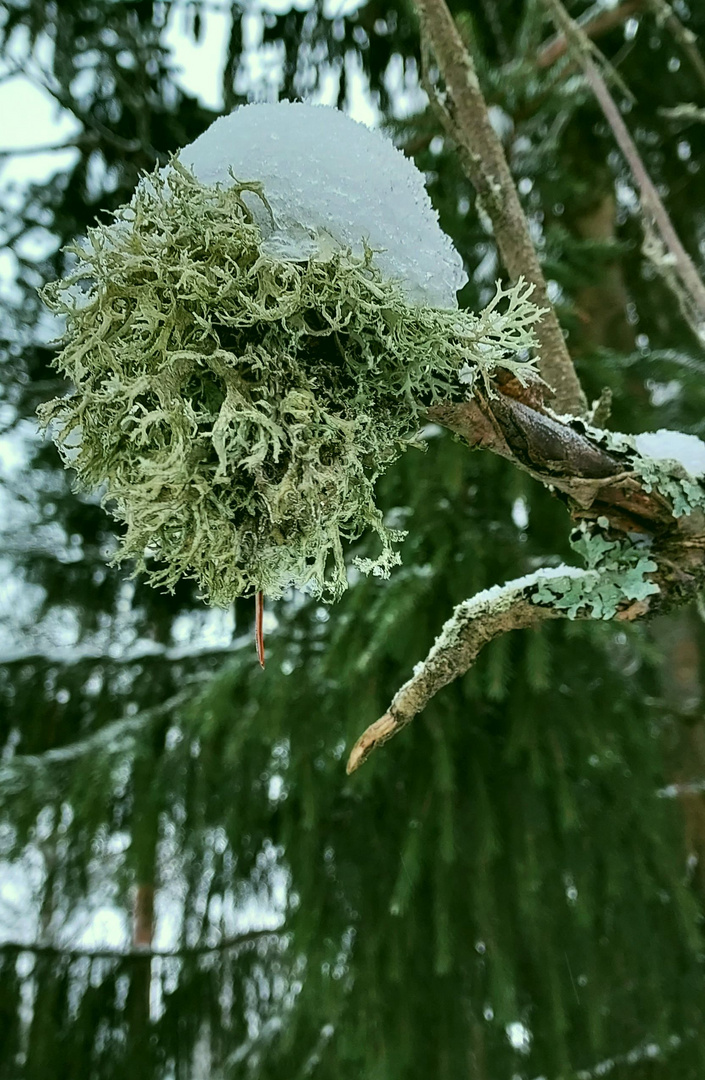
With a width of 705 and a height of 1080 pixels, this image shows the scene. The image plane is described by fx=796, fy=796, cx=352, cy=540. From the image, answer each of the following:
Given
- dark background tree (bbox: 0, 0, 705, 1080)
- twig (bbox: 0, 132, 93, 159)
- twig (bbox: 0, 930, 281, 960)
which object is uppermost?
twig (bbox: 0, 132, 93, 159)

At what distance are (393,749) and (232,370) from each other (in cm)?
116

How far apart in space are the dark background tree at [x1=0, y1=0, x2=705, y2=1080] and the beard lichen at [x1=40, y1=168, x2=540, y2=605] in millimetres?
824

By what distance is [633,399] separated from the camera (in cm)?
155

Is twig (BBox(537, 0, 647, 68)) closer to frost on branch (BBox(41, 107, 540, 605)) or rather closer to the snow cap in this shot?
the snow cap

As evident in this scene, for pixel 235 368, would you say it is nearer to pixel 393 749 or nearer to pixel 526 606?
pixel 526 606

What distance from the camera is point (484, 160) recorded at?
770 millimetres

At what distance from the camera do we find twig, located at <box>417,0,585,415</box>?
0.73 m

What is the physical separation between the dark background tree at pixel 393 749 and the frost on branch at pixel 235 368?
2.70ft

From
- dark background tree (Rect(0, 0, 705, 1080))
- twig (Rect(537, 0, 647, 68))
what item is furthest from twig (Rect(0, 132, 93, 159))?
twig (Rect(537, 0, 647, 68))

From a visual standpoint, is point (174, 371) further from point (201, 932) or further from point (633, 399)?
point (201, 932)

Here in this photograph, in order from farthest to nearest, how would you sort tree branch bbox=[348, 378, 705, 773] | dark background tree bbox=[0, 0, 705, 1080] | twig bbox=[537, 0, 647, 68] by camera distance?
twig bbox=[537, 0, 647, 68]
dark background tree bbox=[0, 0, 705, 1080]
tree branch bbox=[348, 378, 705, 773]

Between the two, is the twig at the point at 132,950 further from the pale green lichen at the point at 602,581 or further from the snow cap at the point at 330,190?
the snow cap at the point at 330,190

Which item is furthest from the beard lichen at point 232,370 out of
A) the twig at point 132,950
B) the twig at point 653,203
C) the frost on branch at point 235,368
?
the twig at point 132,950

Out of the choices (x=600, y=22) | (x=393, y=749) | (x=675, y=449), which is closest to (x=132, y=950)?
(x=393, y=749)
